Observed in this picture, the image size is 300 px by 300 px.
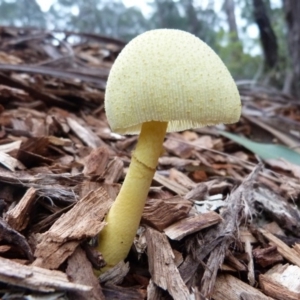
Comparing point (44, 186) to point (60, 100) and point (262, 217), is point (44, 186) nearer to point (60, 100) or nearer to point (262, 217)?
point (262, 217)

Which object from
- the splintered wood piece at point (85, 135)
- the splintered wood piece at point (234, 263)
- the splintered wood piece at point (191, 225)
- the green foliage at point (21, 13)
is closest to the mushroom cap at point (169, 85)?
the splintered wood piece at point (191, 225)

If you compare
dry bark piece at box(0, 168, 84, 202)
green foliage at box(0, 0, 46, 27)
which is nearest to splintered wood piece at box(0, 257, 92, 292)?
dry bark piece at box(0, 168, 84, 202)

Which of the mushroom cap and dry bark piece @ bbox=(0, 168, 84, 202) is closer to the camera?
the mushroom cap

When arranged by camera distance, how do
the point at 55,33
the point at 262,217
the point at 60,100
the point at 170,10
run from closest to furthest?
the point at 262,217, the point at 60,100, the point at 55,33, the point at 170,10

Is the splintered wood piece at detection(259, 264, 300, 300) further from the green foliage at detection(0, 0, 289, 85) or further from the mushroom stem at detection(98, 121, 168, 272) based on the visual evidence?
the green foliage at detection(0, 0, 289, 85)

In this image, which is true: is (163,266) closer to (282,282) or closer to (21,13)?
(282,282)

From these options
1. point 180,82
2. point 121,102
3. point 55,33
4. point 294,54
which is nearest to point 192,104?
point 180,82

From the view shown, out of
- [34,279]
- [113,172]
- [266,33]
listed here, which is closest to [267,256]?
[113,172]
